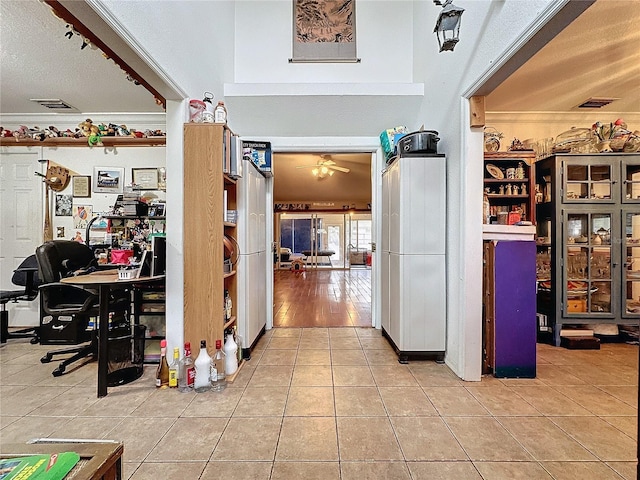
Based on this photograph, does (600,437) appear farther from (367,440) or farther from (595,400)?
(367,440)

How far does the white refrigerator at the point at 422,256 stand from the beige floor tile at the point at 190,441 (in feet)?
5.44

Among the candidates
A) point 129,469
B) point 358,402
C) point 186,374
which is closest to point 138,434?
point 129,469

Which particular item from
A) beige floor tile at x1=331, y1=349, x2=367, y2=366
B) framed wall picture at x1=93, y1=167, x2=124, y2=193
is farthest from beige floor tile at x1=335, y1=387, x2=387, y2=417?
framed wall picture at x1=93, y1=167, x2=124, y2=193

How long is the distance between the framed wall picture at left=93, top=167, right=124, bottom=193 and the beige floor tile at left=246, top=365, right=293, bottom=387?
3.00 m

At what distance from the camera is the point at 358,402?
2.08 m

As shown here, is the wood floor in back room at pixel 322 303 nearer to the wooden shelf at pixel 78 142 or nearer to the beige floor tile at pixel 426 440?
the beige floor tile at pixel 426 440

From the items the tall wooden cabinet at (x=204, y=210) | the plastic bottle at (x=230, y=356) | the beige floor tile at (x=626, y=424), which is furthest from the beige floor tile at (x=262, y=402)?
the beige floor tile at (x=626, y=424)

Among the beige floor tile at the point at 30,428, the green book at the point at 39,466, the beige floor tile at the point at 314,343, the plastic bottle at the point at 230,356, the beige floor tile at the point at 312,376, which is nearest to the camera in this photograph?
the green book at the point at 39,466

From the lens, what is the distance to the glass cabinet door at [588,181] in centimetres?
331

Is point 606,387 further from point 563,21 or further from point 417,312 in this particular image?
point 563,21

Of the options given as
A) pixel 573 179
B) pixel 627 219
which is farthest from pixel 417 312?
pixel 627 219

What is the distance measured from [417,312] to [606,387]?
141cm

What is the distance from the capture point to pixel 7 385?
2357 mm

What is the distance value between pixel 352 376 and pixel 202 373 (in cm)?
113
